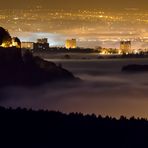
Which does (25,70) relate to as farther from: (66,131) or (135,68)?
(66,131)

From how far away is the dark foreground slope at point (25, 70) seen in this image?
6003cm

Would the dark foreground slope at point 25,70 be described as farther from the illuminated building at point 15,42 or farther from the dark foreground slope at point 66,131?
the dark foreground slope at point 66,131

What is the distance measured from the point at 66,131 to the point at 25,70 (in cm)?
3689

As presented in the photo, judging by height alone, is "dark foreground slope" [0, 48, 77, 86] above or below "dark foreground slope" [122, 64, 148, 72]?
above

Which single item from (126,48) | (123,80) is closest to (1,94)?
(123,80)

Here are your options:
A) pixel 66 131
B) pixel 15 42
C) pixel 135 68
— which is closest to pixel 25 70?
pixel 15 42

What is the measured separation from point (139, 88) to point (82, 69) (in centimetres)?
2410

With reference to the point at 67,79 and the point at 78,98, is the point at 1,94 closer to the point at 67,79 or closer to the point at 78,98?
the point at 78,98

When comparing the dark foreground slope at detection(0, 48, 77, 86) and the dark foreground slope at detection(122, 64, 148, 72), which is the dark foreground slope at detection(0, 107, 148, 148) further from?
the dark foreground slope at detection(122, 64, 148, 72)

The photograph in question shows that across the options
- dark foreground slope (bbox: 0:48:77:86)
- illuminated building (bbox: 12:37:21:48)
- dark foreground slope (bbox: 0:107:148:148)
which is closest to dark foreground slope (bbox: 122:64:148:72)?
dark foreground slope (bbox: 0:48:77:86)

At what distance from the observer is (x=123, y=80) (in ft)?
231

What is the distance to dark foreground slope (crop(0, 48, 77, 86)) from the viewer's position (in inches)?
2363

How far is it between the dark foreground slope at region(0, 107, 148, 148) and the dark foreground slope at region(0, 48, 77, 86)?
30734 millimetres

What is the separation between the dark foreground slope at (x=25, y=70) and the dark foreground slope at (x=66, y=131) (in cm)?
3073
